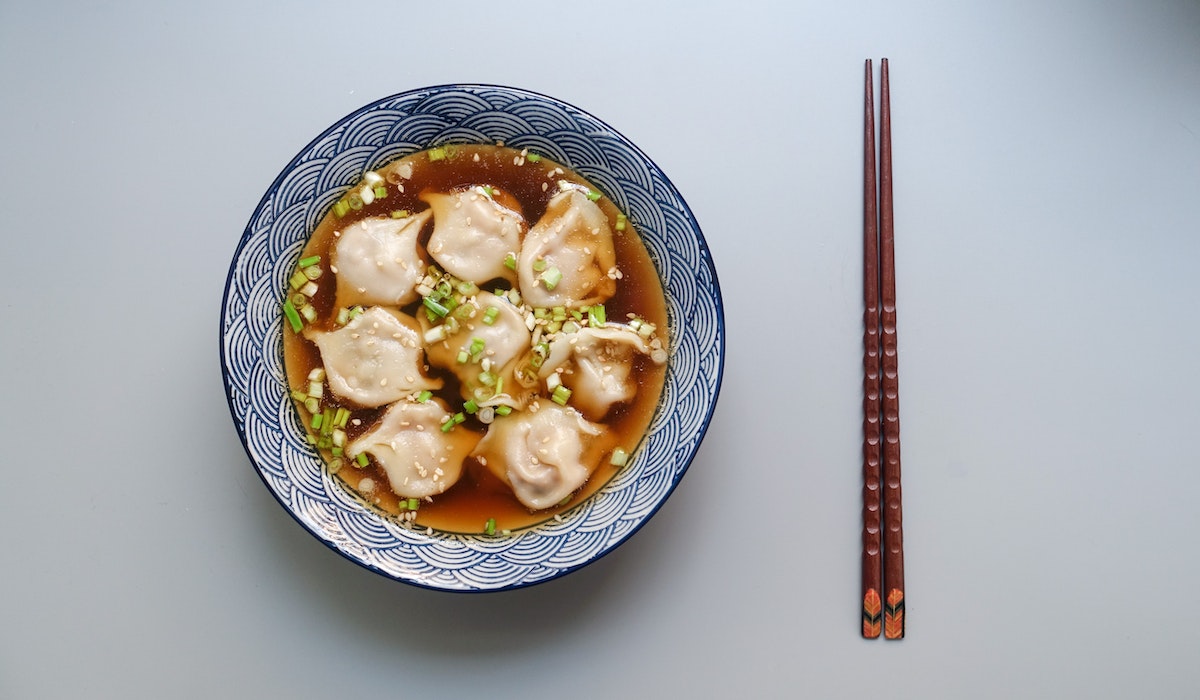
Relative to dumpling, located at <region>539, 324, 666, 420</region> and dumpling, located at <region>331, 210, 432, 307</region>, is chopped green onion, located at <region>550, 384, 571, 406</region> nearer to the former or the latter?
dumpling, located at <region>539, 324, 666, 420</region>

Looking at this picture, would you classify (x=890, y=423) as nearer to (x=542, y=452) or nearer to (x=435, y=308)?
(x=542, y=452)

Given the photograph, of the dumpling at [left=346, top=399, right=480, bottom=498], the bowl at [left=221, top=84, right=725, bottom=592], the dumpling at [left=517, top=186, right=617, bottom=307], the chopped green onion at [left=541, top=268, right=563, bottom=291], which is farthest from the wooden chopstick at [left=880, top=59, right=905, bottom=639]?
the dumpling at [left=346, top=399, right=480, bottom=498]

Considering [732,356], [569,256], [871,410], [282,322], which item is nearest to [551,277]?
[569,256]

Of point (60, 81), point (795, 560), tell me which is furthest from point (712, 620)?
point (60, 81)

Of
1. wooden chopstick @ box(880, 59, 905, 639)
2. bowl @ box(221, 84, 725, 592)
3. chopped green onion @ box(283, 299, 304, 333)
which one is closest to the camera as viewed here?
bowl @ box(221, 84, 725, 592)

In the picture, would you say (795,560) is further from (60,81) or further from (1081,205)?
(60,81)

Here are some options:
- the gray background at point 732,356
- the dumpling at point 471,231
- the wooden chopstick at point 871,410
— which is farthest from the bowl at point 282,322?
the wooden chopstick at point 871,410
